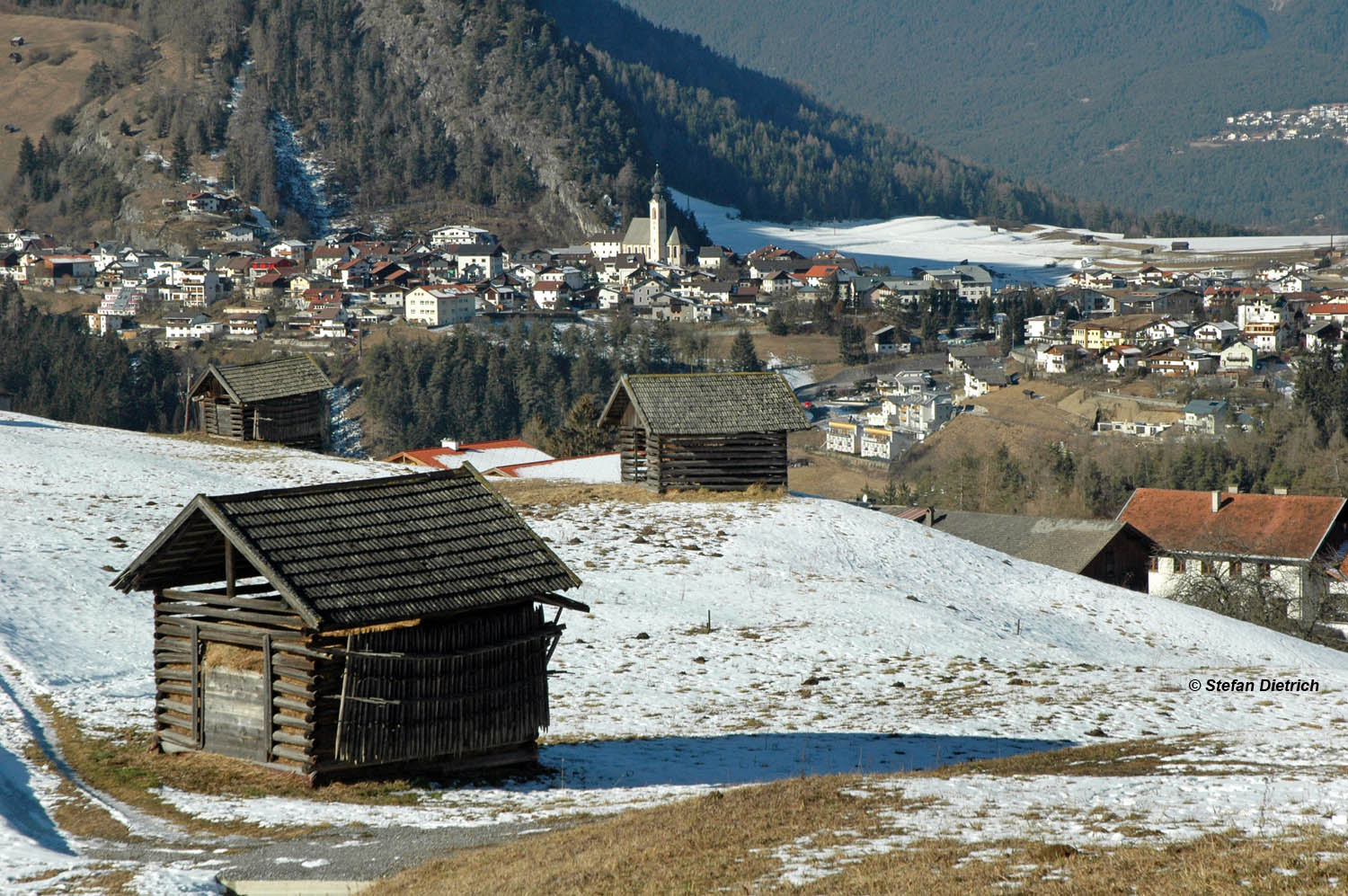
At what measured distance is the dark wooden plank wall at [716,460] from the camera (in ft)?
144

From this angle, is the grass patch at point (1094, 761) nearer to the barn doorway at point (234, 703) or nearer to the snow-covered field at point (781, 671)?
the snow-covered field at point (781, 671)

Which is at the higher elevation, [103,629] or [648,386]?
[648,386]

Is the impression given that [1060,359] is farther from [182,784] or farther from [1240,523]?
[182,784]

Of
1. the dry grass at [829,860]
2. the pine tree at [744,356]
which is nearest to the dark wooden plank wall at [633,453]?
the dry grass at [829,860]

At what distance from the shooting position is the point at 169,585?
20000 millimetres

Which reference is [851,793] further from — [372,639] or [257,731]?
[257,731]

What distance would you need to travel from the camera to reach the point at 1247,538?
63094mm

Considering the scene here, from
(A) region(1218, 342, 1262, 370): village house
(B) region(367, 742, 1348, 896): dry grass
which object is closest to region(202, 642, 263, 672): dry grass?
(B) region(367, 742, 1348, 896): dry grass

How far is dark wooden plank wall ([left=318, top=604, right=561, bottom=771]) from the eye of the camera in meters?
A: 18.8

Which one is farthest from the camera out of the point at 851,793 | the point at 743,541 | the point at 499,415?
the point at 499,415

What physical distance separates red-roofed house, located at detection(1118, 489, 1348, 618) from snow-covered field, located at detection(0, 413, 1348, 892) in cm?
2430

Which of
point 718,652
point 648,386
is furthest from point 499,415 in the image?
point 718,652

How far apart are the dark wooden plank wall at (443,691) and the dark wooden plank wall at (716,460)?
77.3ft

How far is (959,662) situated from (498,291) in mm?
174869
